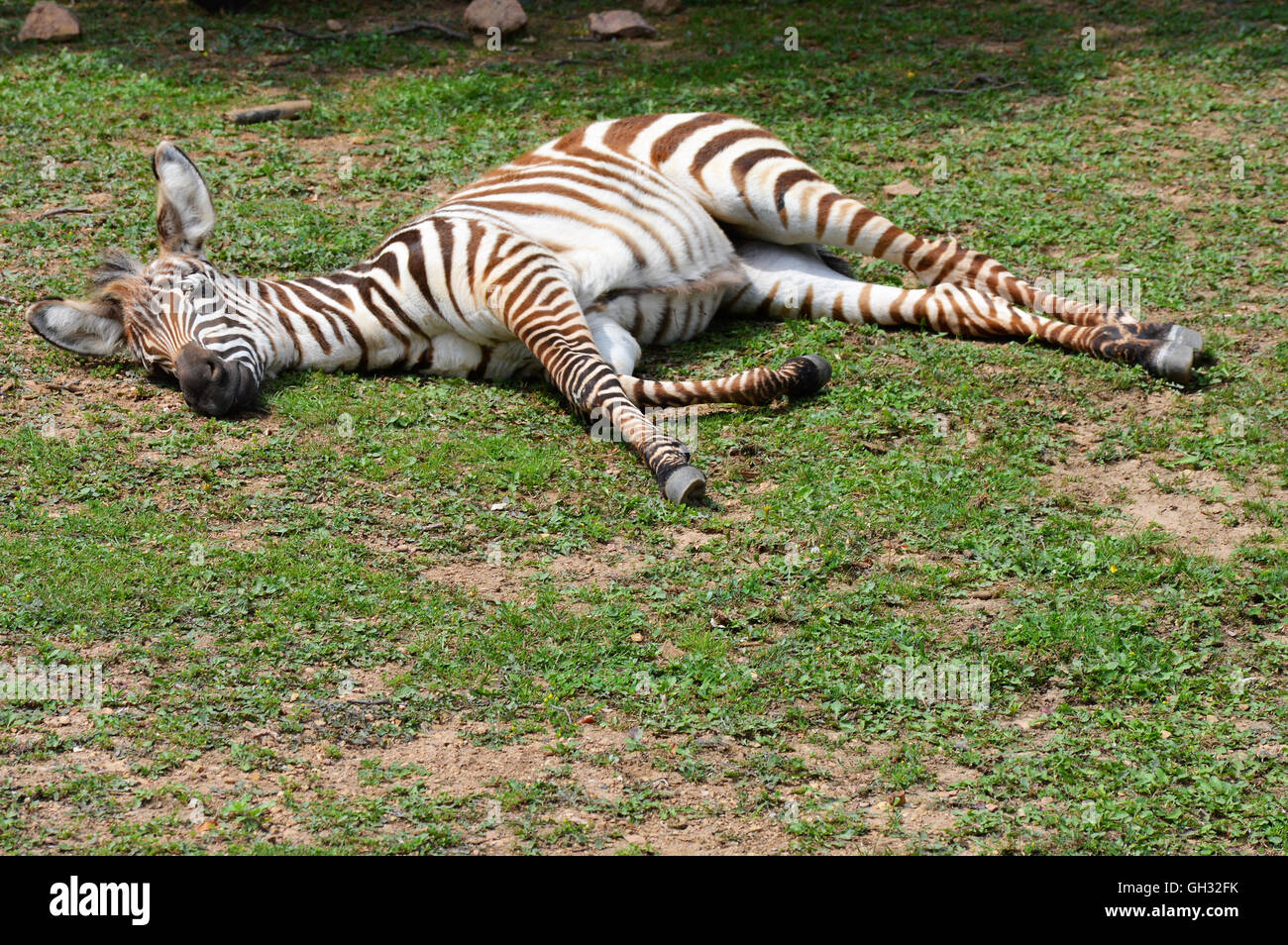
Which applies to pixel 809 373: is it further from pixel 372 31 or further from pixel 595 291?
pixel 372 31

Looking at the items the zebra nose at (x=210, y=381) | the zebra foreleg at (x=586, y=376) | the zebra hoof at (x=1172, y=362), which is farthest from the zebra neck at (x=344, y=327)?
the zebra hoof at (x=1172, y=362)

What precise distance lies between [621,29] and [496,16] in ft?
4.19

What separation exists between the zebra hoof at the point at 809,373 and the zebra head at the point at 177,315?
3.08m

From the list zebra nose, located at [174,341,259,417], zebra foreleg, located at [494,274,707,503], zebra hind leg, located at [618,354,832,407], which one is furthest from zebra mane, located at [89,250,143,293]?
zebra hind leg, located at [618,354,832,407]

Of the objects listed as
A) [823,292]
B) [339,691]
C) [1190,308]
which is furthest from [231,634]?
[1190,308]

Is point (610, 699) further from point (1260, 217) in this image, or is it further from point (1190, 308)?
point (1260, 217)

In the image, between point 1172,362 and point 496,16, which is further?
point 496,16

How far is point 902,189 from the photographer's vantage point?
995cm

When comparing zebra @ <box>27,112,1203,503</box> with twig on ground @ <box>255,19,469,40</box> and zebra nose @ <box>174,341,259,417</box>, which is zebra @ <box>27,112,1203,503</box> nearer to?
zebra nose @ <box>174,341,259,417</box>

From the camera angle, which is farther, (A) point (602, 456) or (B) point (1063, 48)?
(B) point (1063, 48)

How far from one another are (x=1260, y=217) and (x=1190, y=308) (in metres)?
1.64

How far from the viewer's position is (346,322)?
7586 mm

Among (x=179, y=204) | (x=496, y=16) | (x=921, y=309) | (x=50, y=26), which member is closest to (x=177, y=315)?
(x=179, y=204)

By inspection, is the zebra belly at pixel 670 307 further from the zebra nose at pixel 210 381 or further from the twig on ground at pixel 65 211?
the twig on ground at pixel 65 211
